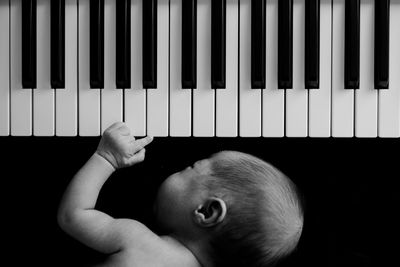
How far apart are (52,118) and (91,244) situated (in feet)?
0.98

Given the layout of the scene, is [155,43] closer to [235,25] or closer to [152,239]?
[235,25]

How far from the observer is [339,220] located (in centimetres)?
160

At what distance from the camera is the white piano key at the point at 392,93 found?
140cm

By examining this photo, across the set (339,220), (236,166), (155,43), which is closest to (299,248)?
(339,220)

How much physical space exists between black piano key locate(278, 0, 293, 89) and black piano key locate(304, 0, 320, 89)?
36mm

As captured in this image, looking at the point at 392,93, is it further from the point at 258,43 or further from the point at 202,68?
the point at 202,68

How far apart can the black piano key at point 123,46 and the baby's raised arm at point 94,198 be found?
0.11 meters

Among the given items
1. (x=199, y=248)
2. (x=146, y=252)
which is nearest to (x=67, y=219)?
(x=146, y=252)

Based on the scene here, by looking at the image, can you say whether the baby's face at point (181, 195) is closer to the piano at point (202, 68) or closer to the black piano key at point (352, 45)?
the piano at point (202, 68)

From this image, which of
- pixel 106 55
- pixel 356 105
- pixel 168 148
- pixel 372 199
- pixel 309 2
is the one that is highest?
pixel 309 2

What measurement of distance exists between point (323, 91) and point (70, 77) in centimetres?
57

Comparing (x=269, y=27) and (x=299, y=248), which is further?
(x=299, y=248)

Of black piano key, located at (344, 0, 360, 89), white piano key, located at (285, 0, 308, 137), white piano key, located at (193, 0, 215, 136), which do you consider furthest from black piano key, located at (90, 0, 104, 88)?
black piano key, located at (344, 0, 360, 89)

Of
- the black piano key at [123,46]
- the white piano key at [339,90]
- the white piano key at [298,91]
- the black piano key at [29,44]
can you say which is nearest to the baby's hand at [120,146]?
the black piano key at [123,46]
